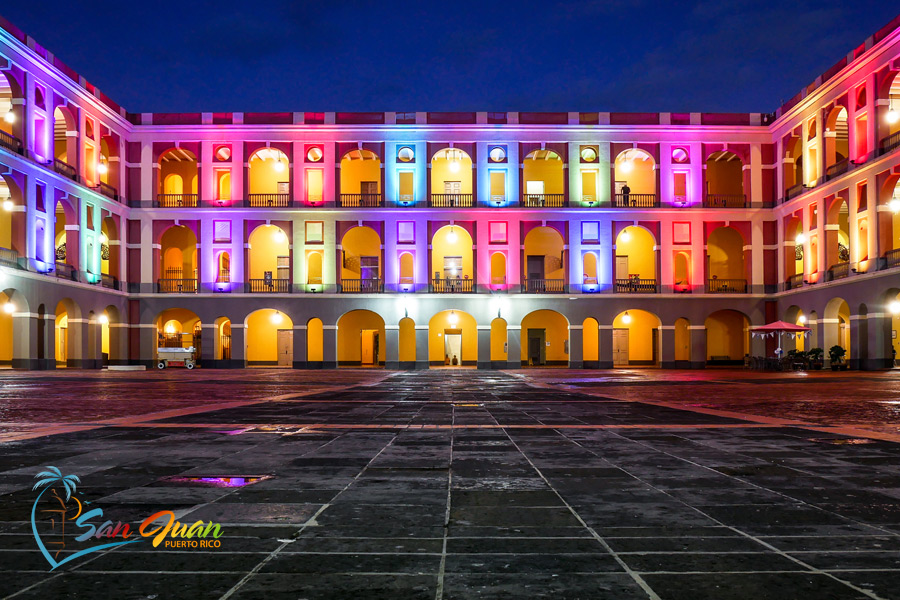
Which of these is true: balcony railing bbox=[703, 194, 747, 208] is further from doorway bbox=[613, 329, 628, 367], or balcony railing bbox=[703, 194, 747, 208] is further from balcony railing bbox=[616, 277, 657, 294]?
doorway bbox=[613, 329, 628, 367]

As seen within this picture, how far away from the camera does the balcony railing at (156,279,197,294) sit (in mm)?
39531

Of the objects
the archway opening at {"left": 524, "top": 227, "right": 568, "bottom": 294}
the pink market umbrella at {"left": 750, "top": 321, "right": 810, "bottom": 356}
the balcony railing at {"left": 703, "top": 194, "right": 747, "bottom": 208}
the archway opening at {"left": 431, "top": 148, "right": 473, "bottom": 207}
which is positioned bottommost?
the pink market umbrella at {"left": 750, "top": 321, "right": 810, "bottom": 356}

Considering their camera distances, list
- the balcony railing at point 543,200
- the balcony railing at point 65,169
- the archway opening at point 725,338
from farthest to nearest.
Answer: the archway opening at point 725,338, the balcony railing at point 543,200, the balcony railing at point 65,169

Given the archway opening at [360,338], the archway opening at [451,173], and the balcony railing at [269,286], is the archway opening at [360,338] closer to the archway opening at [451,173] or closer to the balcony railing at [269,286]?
the balcony railing at [269,286]

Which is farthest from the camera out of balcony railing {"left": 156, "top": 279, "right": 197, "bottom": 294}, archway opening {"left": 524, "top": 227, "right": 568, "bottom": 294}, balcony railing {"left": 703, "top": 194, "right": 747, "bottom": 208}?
archway opening {"left": 524, "top": 227, "right": 568, "bottom": 294}

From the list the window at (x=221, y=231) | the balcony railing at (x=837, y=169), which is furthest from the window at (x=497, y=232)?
the balcony railing at (x=837, y=169)

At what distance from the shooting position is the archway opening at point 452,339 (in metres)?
42.8

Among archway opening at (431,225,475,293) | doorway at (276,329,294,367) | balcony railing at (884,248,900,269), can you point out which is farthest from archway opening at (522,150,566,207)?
balcony railing at (884,248,900,269)

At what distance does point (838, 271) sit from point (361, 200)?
24594mm

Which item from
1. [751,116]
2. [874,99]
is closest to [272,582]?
[874,99]

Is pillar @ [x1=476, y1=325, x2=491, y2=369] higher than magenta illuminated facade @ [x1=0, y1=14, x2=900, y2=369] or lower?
lower

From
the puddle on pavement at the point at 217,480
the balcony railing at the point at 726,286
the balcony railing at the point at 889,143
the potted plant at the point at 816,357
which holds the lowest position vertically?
the potted plant at the point at 816,357

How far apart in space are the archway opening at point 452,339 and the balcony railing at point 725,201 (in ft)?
49.7

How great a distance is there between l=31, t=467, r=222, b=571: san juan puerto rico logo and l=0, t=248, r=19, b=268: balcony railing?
29.6 meters
